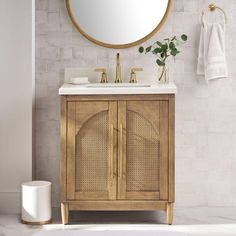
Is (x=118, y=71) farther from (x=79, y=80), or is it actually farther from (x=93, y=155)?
(x=93, y=155)

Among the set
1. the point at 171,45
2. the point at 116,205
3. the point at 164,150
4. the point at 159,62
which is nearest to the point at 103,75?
the point at 159,62

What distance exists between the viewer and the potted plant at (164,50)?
15.5 feet

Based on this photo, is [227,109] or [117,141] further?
[227,109]

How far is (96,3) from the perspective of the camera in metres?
4.79

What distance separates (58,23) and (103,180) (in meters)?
1.31

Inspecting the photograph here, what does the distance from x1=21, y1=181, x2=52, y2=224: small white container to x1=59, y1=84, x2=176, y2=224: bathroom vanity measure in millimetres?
150

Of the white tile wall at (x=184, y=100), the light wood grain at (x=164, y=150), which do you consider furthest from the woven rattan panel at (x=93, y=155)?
the white tile wall at (x=184, y=100)

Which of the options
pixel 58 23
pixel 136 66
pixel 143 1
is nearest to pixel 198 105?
pixel 136 66

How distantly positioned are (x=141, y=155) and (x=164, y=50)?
0.86 m

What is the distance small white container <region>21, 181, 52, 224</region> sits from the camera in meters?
4.46

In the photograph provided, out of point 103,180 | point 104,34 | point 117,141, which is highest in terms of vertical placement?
point 104,34

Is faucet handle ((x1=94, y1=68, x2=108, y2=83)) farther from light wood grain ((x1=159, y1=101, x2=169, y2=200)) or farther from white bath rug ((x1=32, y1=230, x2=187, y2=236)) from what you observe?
white bath rug ((x1=32, y1=230, x2=187, y2=236))

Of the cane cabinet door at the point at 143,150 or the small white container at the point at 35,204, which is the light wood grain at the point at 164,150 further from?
the small white container at the point at 35,204

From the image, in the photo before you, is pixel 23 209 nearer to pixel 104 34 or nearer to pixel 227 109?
pixel 104 34
